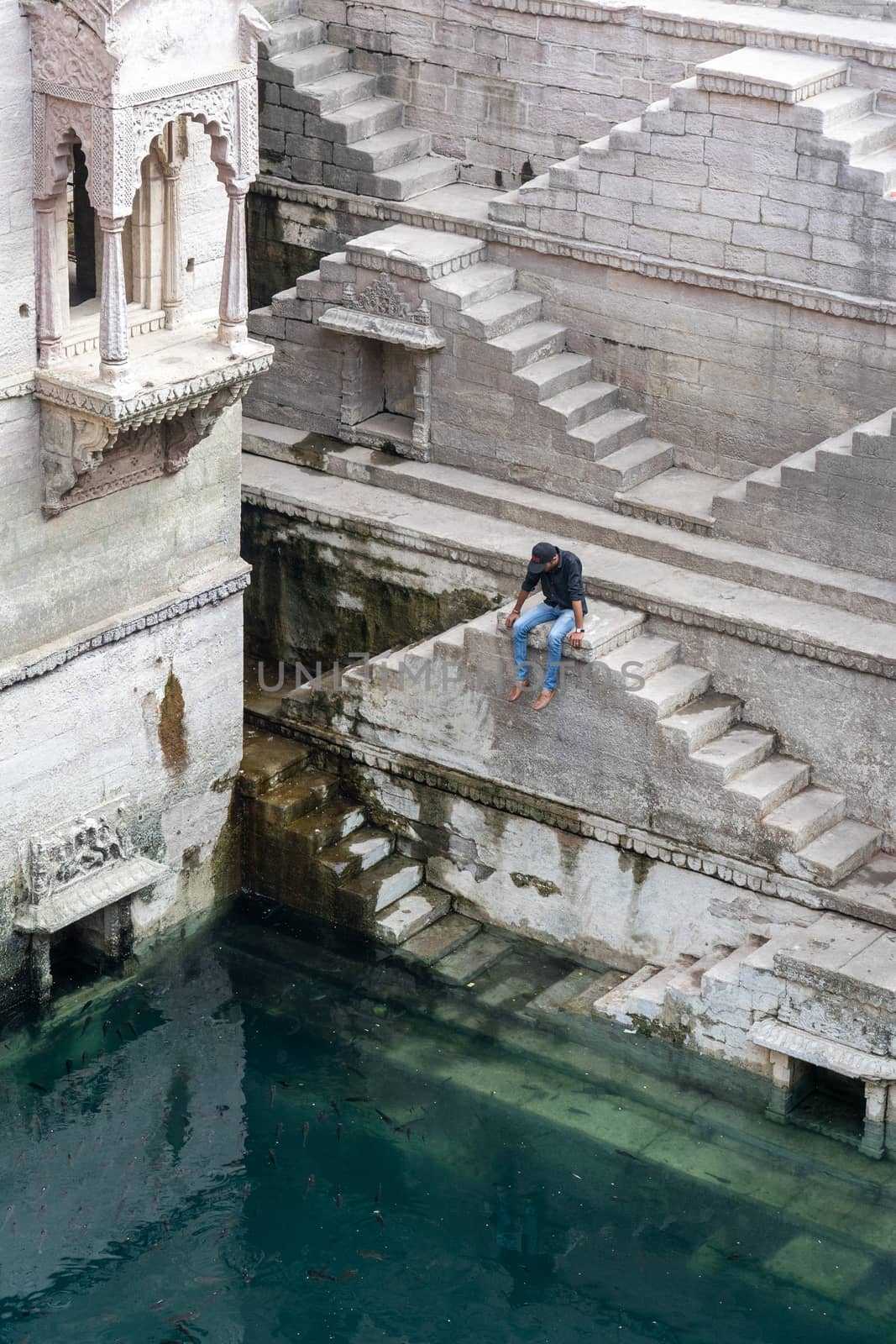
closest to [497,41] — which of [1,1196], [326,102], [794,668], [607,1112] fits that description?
[326,102]

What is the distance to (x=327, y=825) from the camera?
754 inches

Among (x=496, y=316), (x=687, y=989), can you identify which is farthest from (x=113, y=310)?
(x=687, y=989)

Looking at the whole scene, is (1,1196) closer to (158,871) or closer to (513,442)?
(158,871)

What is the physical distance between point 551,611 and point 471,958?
2.82m

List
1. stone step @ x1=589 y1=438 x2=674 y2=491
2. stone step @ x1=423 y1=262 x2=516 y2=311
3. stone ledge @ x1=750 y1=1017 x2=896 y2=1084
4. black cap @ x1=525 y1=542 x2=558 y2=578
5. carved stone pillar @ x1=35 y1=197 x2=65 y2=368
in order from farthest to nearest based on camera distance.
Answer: stone step @ x1=423 y1=262 x2=516 y2=311, stone step @ x1=589 y1=438 x2=674 y2=491, black cap @ x1=525 y1=542 x2=558 y2=578, stone ledge @ x1=750 y1=1017 x2=896 y2=1084, carved stone pillar @ x1=35 y1=197 x2=65 y2=368

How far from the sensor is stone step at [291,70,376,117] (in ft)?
69.2

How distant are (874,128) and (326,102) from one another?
5186mm

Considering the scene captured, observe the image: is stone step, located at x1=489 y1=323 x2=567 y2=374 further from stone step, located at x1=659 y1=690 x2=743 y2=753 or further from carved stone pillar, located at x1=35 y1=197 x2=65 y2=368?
carved stone pillar, located at x1=35 y1=197 x2=65 y2=368

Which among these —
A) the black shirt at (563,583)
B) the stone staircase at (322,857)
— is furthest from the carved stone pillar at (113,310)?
the stone staircase at (322,857)

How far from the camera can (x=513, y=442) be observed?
1966 centimetres

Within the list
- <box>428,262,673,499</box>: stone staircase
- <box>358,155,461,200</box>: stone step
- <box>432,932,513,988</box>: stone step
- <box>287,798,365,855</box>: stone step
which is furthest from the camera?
<box>358,155,461,200</box>: stone step

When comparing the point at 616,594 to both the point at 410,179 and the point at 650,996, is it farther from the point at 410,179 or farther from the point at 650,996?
the point at 410,179

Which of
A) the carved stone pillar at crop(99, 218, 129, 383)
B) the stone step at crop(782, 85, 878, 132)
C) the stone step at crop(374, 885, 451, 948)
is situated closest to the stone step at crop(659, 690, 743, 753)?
the stone step at crop(374, 885, 451, 948)

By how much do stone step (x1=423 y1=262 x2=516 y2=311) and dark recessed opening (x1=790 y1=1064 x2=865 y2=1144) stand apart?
21.9 ft
